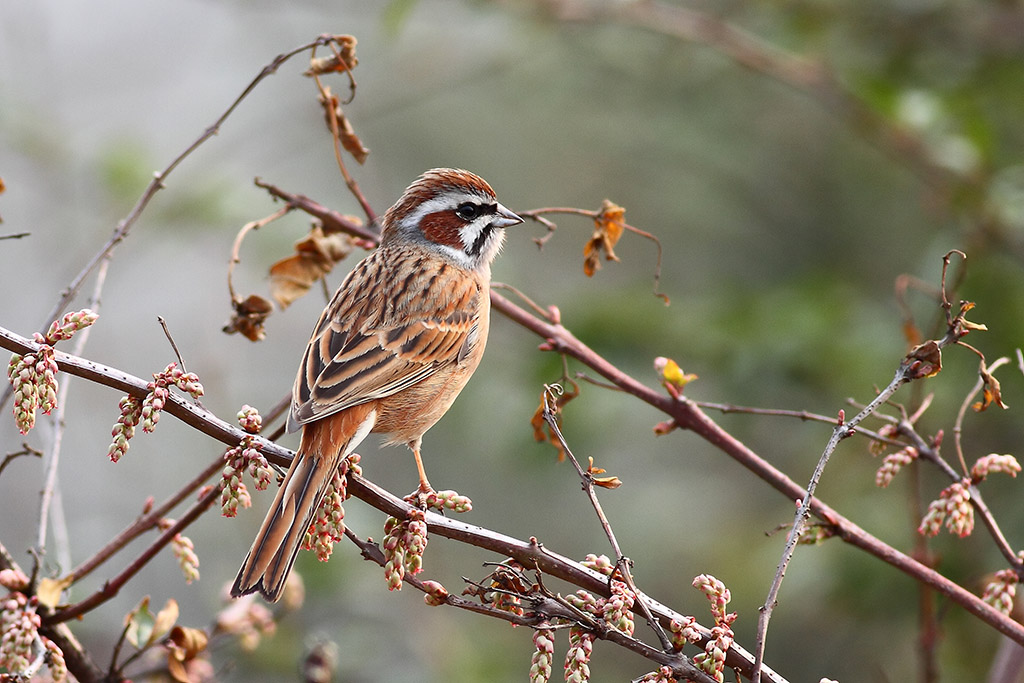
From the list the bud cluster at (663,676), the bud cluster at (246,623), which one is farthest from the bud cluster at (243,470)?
the bud cluster at (246,623)

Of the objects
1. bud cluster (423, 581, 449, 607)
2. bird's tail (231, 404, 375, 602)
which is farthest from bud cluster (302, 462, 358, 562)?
bud cluster (423, 581, 449, 607)

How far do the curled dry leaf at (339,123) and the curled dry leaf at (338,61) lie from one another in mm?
62

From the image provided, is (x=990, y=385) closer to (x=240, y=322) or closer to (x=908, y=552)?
(x=240, y=322)

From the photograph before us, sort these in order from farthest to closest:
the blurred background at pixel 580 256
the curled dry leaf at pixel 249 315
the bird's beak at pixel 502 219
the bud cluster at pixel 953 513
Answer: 1. the blurred background at pixel 580 256
2. the bird's beak at pixel 502 219
3. the curled dry leaf at pixel 249 315
4. the bud cluster at pixel 953 513

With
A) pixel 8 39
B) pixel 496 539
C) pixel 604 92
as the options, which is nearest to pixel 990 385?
pixel 496 539

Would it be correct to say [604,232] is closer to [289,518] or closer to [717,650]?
[289,518]

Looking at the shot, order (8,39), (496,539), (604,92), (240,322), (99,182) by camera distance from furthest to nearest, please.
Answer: (604,92), (8,39), (99,182), (240,322), (496,539)

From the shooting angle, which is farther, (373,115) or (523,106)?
(523,106)

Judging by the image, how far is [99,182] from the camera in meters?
5.83

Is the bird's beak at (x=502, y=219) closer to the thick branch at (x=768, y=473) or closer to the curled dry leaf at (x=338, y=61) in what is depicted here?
the thick branch at (x=768, y=473)

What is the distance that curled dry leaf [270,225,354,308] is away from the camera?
349 centimetres

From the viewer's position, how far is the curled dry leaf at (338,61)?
127 inches

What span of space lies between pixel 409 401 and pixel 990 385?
1823 millimetres

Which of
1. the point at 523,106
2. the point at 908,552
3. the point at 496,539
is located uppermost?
the point at 523,106
